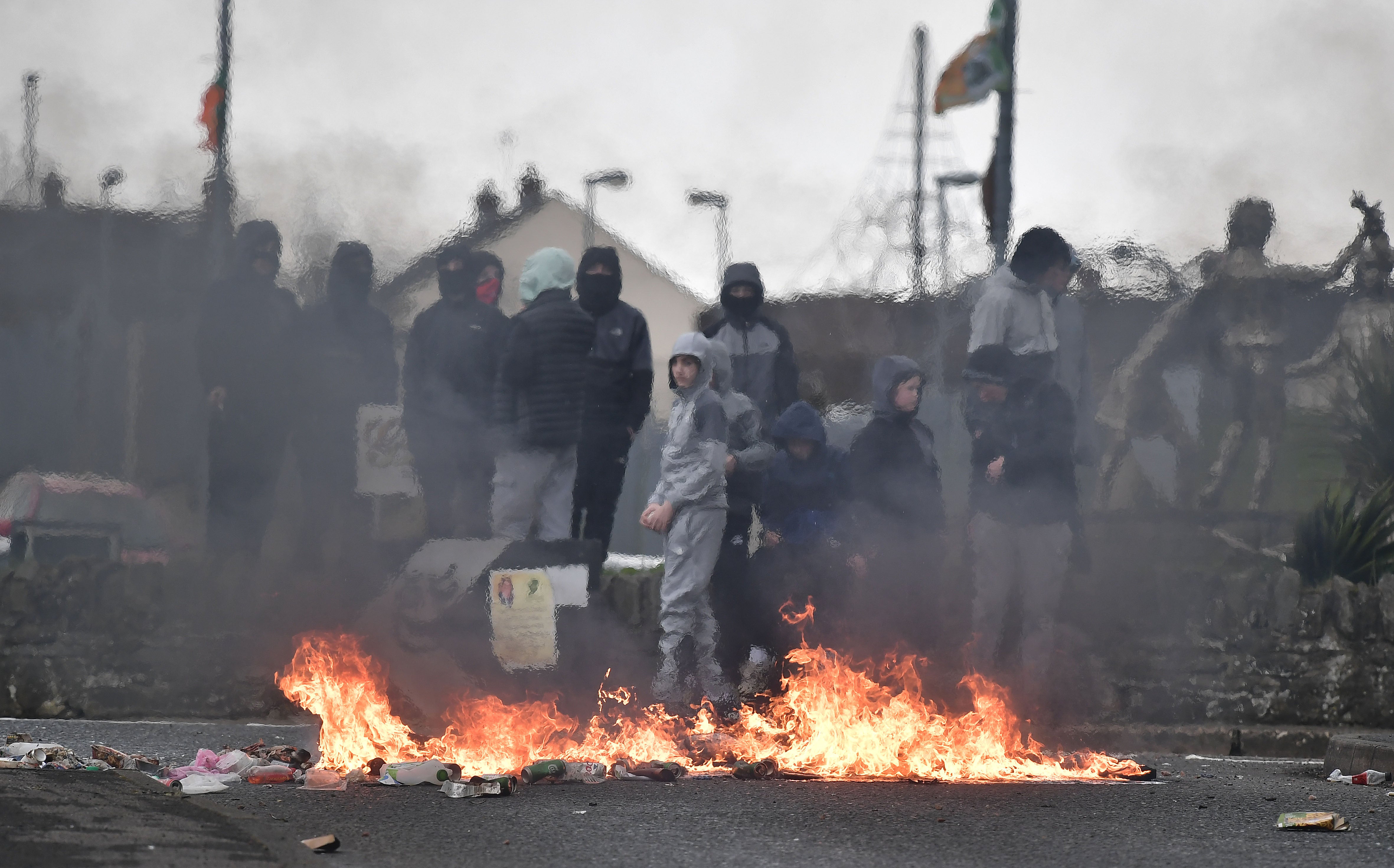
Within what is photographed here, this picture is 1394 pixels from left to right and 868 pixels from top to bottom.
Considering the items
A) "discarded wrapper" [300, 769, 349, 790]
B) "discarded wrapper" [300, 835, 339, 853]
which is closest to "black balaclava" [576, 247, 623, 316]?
"discarded wrapper" [300, 769, 349, 790]

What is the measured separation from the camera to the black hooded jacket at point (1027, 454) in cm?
726

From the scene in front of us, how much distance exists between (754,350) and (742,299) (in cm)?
27

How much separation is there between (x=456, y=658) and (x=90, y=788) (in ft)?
6.64

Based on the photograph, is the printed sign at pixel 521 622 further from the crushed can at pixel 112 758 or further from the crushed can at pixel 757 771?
the crushed can at pixel 112 758

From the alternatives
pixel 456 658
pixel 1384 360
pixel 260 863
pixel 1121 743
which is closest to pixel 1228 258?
pixel 1384 360

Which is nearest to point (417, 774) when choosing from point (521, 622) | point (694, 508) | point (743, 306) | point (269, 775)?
point (269, 775)

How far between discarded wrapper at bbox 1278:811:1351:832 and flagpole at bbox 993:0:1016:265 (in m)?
3.78

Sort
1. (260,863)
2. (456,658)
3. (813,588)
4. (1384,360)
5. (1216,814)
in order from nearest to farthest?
1. (260,863)
2. (1216,814)
3. (456,658)
4. (813,588)
5. (1384,360)

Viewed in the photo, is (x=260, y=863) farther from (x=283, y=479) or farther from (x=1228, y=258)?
(x=1228, y=258)

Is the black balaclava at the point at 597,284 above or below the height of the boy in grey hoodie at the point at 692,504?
above

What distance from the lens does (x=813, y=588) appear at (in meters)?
7.48

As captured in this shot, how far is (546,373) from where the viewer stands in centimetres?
780

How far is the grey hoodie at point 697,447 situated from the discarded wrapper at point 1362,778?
2943 mm

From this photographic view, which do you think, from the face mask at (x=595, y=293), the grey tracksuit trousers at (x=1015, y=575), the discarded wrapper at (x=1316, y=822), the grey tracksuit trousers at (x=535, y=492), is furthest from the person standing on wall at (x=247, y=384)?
the discarded wrapper at (x=1316, y=822)
